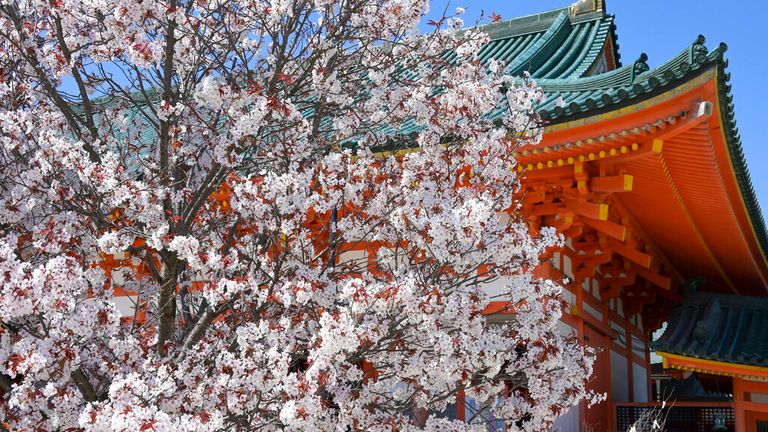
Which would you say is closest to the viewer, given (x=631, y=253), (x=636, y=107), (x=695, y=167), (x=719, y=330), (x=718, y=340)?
(x=636, y=107)

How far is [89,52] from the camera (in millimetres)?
4309

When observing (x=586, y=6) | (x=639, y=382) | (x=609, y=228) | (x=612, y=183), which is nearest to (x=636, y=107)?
(x=612, y=183)

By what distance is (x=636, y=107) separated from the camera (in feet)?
20.8

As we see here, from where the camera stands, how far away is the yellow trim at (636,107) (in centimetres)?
610

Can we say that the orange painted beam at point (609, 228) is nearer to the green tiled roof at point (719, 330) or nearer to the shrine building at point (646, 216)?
the shrine building at point (646, 216)

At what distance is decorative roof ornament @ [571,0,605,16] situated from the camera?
12.7m

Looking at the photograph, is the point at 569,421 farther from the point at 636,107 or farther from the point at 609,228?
the point at 636,107

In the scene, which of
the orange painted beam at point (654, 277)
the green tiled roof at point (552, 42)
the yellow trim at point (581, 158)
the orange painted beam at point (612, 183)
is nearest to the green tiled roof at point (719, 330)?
the orange painted beam at point (654, 277)

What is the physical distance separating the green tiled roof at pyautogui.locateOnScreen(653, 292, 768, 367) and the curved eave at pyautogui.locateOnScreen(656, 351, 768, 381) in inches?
1.7

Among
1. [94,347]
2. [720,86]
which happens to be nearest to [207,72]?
[94,347]

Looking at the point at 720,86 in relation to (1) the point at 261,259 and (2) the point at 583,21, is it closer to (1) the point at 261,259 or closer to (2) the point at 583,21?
(1) the point at 261,259

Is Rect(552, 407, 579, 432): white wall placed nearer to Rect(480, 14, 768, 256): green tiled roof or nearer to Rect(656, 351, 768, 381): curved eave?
Rect(656, 351, 768, 381): curved eave

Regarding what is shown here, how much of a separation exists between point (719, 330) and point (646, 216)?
1.41 meters

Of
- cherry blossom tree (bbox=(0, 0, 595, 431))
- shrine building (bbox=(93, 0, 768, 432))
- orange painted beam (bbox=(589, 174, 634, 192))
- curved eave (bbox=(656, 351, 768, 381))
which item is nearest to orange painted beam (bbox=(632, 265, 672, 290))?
shrine building (bbox=(93, 0, 768, 432))
